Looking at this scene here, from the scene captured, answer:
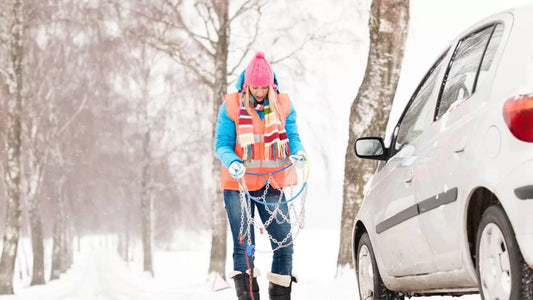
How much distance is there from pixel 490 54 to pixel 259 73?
6.94 ft

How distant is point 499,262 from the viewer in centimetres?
354

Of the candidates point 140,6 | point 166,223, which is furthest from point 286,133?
point 166,223

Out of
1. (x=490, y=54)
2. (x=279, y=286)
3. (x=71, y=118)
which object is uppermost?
(x=71, y=118)

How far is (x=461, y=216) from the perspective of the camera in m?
3.87

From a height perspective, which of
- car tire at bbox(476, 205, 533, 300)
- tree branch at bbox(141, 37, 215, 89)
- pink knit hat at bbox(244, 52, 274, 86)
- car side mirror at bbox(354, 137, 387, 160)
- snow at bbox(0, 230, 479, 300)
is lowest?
snow at bbox(0, 230, 479, 300)

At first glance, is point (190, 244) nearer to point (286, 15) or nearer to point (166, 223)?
point (166, 223)

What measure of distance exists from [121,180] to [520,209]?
3365 cm

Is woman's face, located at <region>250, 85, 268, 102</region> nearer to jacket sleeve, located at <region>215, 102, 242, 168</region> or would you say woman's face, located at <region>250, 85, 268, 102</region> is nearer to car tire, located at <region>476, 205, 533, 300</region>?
jacket sleeve, located at <region>215, 102, 242, 168</region>

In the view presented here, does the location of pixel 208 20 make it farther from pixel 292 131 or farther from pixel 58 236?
pixel 58 236

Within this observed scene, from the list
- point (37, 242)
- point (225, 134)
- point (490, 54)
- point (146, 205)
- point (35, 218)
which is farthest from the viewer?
point (146, 205)

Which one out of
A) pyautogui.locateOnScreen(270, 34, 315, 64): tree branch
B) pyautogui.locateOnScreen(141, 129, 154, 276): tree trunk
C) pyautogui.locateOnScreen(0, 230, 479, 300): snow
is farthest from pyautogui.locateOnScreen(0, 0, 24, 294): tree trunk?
pyautogui.locateOnScreen(141, 129, 154, 276): tree trunk

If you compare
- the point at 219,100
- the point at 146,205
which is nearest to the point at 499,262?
the point at 219,100

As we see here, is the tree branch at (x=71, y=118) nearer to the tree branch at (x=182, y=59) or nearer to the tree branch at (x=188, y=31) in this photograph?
the tree branch at (x=182, y=59)

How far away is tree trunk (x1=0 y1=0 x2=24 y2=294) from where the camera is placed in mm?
19188
